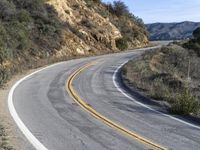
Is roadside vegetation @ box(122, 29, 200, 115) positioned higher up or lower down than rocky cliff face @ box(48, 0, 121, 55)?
lower down

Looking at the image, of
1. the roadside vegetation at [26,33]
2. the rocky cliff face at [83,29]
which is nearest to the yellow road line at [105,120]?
the roadside vegetation at [26,33]

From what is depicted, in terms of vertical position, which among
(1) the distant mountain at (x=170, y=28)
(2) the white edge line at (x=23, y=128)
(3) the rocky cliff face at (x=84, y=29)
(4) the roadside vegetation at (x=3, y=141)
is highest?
(3) the rocky cliff face at (x=84, y=29)

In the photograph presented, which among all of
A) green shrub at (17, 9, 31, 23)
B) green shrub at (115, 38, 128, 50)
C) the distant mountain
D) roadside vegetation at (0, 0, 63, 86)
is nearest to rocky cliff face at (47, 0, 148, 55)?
green shrub at (115, 38, 128, 50)

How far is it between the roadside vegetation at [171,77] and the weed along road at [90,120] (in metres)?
1.03

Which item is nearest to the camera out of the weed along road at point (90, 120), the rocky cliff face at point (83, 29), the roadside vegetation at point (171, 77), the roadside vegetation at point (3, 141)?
the roadside vegetation at point (3, 141)

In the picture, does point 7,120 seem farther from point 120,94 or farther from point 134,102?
point 120,94

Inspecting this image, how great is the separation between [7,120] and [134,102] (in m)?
5.96

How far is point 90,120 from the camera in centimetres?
1273

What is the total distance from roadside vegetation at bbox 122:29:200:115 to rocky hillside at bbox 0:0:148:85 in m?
6.91

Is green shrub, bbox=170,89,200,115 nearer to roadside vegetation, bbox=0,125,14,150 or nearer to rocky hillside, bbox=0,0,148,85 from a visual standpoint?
roadside vegetation, bbox=0,125,14,150

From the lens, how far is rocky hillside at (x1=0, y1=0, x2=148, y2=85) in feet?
99.7

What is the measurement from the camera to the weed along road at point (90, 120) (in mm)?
10133

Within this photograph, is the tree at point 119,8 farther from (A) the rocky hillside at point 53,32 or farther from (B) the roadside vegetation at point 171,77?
(B) the roadside vegetation at point 171,77

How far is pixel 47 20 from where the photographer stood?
40750 mm
